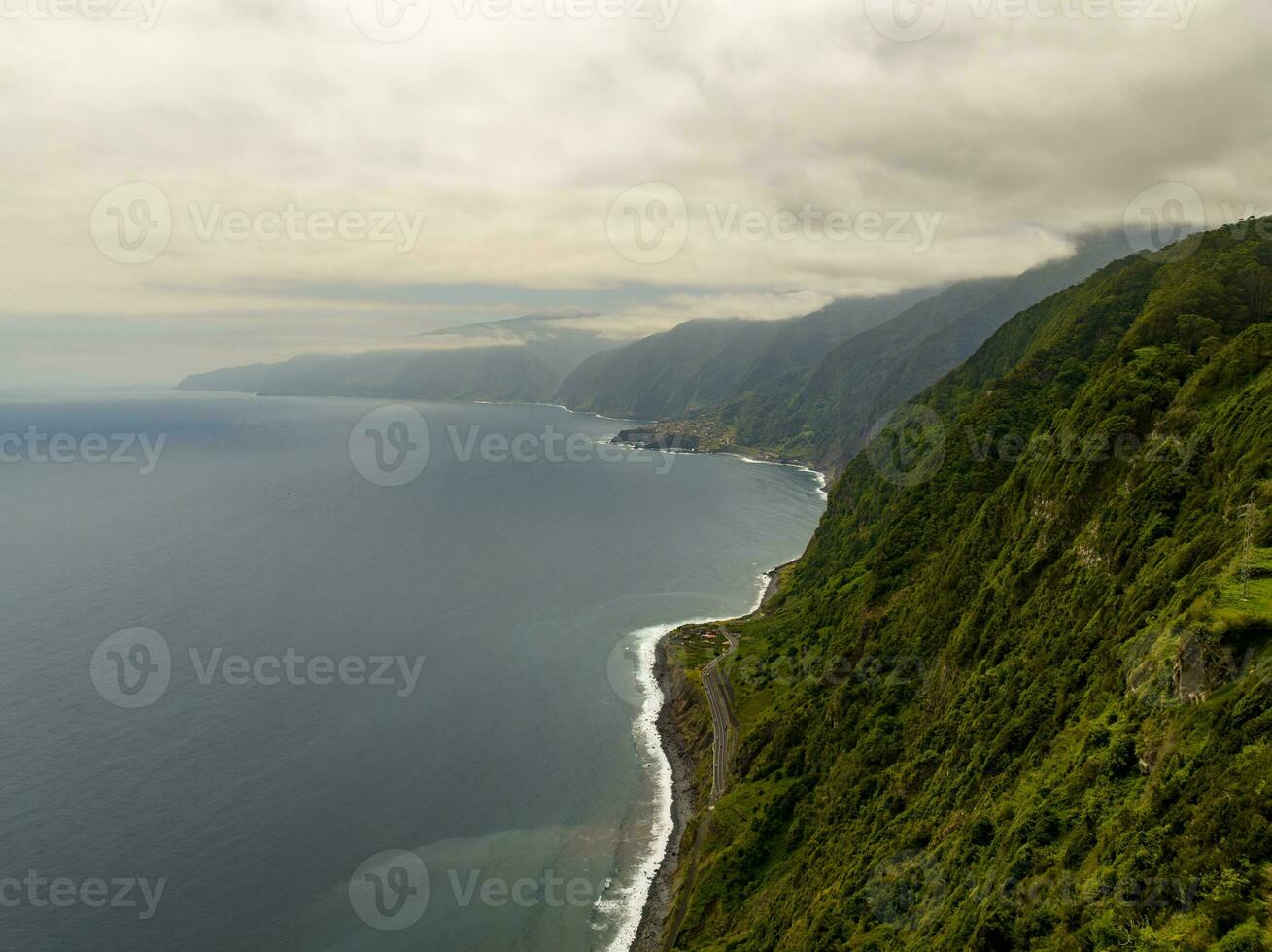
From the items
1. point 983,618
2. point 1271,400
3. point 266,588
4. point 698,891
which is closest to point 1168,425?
point 1271,400

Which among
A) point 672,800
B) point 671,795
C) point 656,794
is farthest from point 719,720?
point 656,794

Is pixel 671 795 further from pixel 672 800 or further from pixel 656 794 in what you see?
pixel 656 794

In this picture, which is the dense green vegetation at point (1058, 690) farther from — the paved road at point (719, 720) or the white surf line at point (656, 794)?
the white surf line at point (656, 794)

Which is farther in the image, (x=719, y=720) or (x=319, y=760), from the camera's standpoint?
(x=719, y=720)

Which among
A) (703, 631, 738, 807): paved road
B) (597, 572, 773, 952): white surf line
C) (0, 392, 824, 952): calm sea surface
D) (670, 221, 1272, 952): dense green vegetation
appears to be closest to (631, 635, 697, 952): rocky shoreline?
(597, 572, 773, 952): white surf line

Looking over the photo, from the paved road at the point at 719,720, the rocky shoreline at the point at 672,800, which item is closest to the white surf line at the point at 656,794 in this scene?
the rocky shoreline at the point at 672,800

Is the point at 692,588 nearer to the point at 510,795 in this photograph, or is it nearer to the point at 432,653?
the point at 432,653
